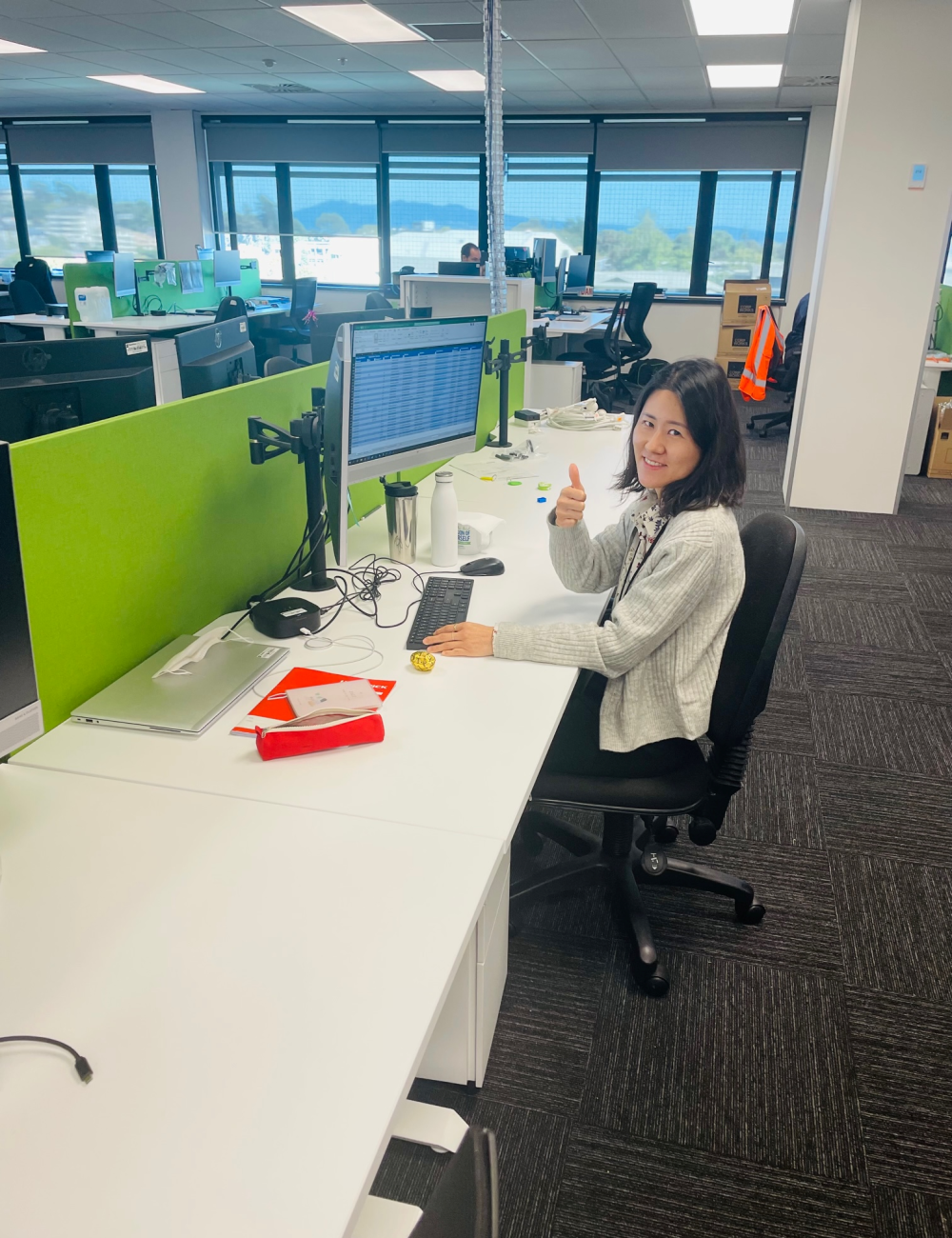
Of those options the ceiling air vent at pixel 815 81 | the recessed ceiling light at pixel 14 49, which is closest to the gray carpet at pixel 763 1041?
the ceiling air vent at pixel 815 81

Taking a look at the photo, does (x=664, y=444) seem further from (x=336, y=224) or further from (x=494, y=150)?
(x=336, y=224)

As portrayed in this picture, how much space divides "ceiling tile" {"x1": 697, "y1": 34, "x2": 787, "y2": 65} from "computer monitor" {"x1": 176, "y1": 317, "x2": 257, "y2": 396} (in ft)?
14.3

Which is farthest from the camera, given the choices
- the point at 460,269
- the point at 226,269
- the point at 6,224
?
the point at 6,224

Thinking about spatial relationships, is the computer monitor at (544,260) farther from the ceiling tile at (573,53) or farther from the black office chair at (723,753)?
the black office chair at (723,753)

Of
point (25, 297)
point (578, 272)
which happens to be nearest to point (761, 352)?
point (578, 272)

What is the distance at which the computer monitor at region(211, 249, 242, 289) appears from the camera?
23.6 feet

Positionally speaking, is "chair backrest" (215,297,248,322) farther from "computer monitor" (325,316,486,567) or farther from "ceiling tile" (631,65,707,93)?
"computer monitor" (325,316,486,567)

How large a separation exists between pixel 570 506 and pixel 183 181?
9109mm

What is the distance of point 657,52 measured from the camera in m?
5.68

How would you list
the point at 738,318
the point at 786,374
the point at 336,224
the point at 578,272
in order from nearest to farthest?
the point at 786,374 → the point at 738,318 → the point at 578,272 → the point at 336,224

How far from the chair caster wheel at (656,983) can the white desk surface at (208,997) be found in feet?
2.60

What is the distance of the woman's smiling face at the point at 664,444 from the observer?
1523mm

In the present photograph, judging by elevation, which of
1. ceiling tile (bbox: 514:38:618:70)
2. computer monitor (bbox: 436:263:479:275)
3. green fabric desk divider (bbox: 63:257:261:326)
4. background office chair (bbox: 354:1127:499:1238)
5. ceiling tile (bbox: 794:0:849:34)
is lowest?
background office chair (bbox: 354:1127:499:1238)

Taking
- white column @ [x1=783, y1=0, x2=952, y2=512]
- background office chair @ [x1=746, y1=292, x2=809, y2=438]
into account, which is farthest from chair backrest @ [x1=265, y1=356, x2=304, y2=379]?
background office chair @ [x1=746, y1=292, x2=809, y2=438]
